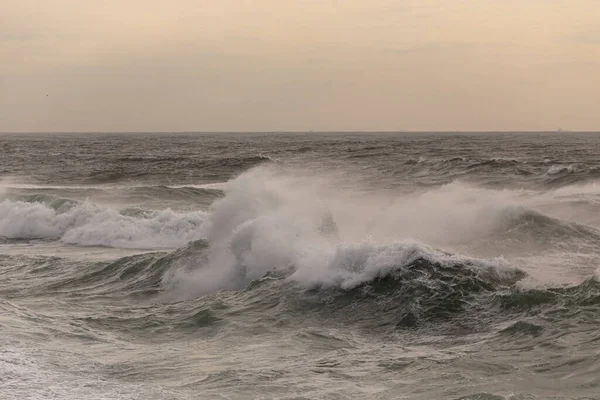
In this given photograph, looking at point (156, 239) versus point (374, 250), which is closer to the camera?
point (374, 250)

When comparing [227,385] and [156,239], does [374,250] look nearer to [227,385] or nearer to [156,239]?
[227,385]

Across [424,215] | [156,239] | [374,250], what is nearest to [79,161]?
[156,239]

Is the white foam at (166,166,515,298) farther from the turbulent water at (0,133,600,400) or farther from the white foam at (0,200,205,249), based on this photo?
the white foam at (0,200,205,249)

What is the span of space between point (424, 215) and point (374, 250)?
6.41m

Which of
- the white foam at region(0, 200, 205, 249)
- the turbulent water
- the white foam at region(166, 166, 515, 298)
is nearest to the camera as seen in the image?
the turbulent water

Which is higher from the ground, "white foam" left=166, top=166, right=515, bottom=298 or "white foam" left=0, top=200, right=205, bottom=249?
"white foam" left=166, top=166, right=515, bottom=298

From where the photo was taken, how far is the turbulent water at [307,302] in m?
6.80

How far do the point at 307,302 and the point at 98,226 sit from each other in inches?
421

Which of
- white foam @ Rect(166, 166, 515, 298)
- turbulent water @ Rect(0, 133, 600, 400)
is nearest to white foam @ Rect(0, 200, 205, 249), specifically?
turbulent water @ Rect(0, 133, 600, 400)

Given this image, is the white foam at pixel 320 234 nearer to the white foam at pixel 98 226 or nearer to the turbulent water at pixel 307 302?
the turbulent water at pixel 307 302

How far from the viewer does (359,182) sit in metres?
28.5

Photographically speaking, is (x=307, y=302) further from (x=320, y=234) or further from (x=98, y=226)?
(x=98, y=226)

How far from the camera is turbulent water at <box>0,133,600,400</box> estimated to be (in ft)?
22.3

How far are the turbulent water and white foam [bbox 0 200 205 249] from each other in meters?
0.08
